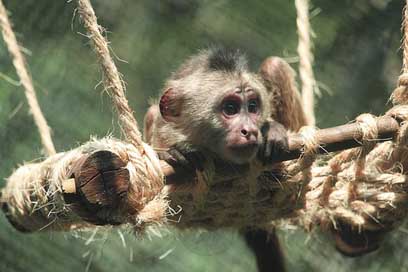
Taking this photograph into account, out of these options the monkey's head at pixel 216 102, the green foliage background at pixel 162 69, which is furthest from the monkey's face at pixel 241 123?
the green foliage background at pixel 162 69

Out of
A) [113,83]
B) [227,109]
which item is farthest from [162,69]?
[113,83]

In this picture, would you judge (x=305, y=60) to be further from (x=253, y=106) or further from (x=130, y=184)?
(x=130, y=184)

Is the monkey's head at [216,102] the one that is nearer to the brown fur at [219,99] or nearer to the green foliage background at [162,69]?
the brown fur at [219,99]

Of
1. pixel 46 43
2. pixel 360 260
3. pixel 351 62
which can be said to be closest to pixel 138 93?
pixel 46 43

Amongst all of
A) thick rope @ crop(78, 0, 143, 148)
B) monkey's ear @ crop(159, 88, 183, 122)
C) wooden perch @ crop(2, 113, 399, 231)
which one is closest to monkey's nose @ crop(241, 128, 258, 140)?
wooden perch @ crop(2, 113, 399, 231)

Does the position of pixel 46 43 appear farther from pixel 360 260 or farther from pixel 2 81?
pixel 360 260

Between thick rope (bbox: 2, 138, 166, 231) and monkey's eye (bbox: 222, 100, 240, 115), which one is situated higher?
monkey's eye (bbox: 222, 100, 240, 115)

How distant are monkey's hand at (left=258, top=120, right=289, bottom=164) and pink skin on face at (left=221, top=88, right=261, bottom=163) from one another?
4 cm

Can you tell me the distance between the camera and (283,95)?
13.1 ft

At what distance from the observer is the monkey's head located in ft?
11.3

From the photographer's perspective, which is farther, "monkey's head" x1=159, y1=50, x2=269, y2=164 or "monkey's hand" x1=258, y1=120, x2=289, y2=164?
"monkey's head" x1=159, y1=50, x2=269, y2=164

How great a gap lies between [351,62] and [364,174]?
364cm

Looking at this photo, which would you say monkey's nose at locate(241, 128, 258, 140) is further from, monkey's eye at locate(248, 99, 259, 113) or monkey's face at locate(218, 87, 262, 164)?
monkey's eye at locate(248, 99, 259, 113)

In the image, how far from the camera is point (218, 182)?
2908 mm
